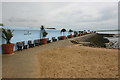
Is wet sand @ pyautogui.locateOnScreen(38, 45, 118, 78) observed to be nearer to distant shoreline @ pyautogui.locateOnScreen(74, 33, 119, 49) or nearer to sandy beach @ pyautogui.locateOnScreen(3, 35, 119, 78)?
sandy beach @ pyautogui.locateOnScreen(3, 35, 119, 78)

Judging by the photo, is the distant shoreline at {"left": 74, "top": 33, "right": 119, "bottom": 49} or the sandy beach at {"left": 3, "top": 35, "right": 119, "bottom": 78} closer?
the sandy beach at {"left": 3, "top": 35, "right": 119, "bottom": 78}

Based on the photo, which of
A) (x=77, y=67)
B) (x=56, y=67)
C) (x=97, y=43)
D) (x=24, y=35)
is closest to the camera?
(x=56, y=67)

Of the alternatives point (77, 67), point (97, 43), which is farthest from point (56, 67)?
point (97, 43)

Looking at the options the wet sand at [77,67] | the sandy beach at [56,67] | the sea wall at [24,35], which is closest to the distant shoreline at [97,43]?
the sea wall at [24,35]

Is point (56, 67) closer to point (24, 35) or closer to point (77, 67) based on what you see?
point (77, 67)

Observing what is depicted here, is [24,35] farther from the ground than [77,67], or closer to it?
farther from the ground

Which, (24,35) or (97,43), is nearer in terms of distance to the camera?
(24,35)

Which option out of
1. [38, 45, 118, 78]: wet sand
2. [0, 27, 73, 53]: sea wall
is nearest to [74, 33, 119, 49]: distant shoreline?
[0, 27, 73, 53]: sea wall

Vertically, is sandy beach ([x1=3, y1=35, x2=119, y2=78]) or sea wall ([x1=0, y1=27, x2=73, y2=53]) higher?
sea wall ([x1=0, y1=27, x2=73, y2=53])

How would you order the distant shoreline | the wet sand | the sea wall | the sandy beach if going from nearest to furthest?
the sandy beach → the wet sand → the sea wall → the distant shoreline

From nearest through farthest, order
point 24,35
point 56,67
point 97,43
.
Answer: point 56,67
point 24,35
point 97,43

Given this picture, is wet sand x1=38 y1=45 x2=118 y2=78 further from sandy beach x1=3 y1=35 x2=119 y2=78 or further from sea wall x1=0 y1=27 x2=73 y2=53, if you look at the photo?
sea wall x1=0 y1=27 x2=73 y2=53

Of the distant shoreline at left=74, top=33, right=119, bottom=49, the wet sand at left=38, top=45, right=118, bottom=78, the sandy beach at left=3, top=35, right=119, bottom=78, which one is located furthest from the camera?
the distant shoreline at left=74, top=33, right=119, bottom=49

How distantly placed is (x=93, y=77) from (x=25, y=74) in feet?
8.49
